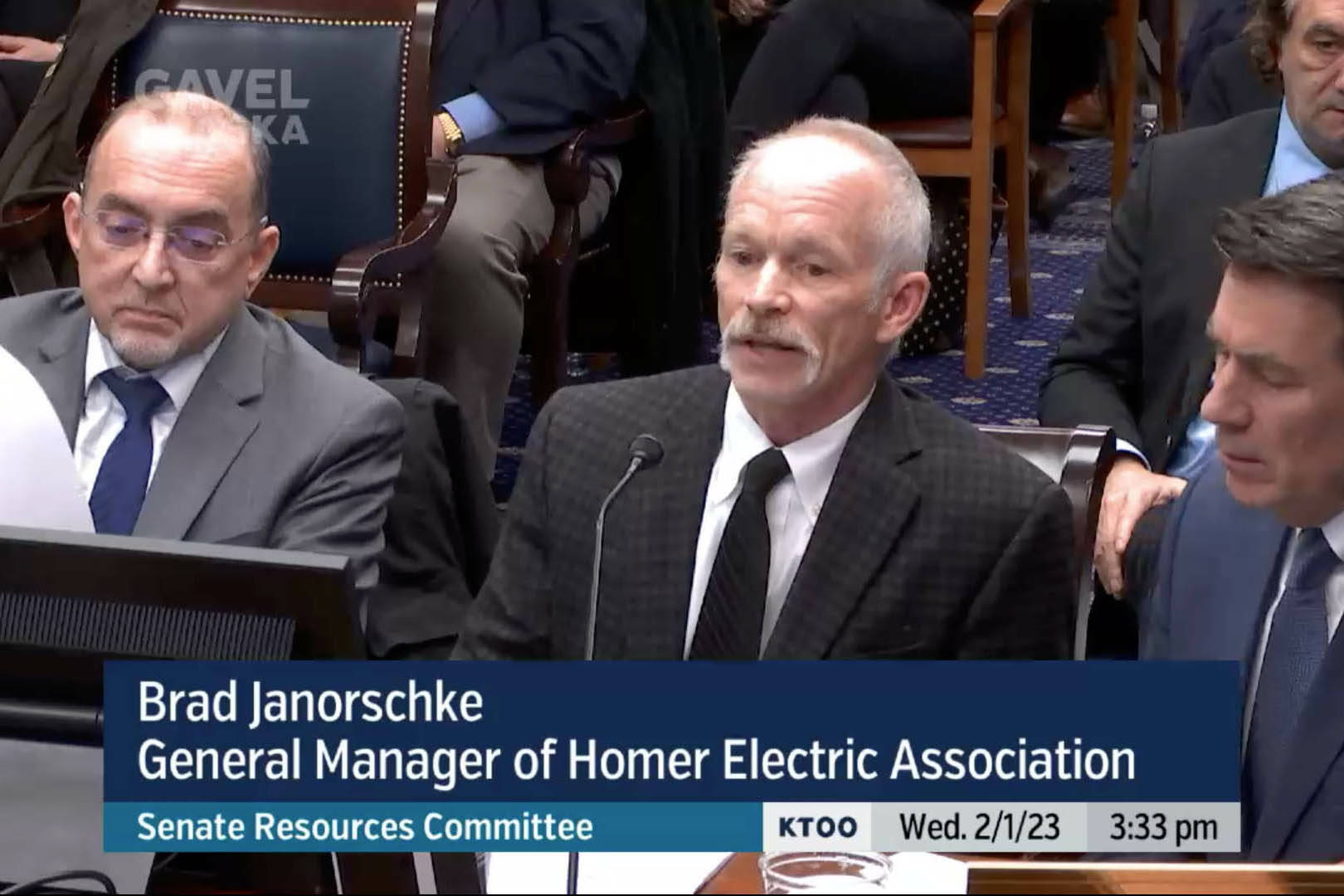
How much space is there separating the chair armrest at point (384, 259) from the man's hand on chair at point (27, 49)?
1.01m

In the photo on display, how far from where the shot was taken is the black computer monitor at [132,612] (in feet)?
3.68

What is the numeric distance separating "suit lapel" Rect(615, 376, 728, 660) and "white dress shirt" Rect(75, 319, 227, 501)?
1.94 ft

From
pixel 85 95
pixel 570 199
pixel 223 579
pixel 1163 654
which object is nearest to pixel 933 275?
pixel 570 199

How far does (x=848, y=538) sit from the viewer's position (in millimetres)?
1845

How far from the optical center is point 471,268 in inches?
143

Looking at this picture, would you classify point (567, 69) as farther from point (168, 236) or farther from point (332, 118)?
point (168, 236)

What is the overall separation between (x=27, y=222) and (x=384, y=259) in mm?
655

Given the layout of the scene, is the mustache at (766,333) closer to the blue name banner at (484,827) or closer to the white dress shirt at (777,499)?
the white dress shirt at (777,499)

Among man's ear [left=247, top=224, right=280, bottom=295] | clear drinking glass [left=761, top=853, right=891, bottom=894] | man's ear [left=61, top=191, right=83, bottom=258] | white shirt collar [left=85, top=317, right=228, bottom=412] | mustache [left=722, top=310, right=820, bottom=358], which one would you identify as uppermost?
man's ear [left=61, top=191, right=83, bottom=258]

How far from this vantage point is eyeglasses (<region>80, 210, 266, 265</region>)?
2.30m

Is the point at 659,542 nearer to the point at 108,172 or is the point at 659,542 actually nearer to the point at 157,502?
the point at 157,502

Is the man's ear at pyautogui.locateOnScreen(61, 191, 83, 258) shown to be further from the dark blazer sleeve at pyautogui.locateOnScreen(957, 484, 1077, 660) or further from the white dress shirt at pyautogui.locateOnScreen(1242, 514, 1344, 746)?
the white dress shirt at pyautogui.locateOnScreen(1242, 514, 1344, 746)

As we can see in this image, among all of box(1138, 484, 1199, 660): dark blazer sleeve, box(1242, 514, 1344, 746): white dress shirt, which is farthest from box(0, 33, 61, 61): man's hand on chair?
box(1242, 514, 1344, 746): white dress shirt

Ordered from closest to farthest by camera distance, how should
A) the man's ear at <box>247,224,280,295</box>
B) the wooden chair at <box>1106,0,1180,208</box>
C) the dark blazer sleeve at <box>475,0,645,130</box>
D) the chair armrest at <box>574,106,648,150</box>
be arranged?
the man's ear at <box>247,224,280,295</box> → the dark blazer sleeve at <box>475,0,645,130</box> → the chair armrest at <box>574,106,648,150</box> → the wooden chair at <box>1106,0,1180,208</box>
